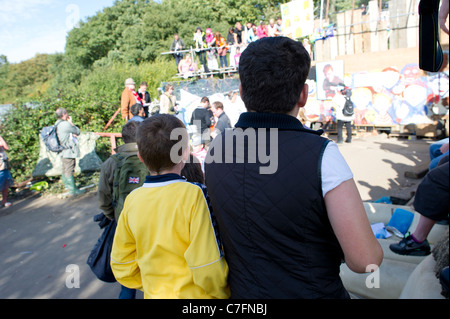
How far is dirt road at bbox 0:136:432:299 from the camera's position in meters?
3.85

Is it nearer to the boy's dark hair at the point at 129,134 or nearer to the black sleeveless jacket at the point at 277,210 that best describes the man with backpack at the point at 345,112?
the boy's dark hair at the point at 129,134

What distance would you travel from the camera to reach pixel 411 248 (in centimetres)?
294

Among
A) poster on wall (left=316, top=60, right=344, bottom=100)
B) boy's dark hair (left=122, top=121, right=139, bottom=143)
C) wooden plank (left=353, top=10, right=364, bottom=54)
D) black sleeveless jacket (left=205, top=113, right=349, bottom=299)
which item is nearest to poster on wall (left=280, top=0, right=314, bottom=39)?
poster on wall (left=316, top=60, right=344, bottom=100)

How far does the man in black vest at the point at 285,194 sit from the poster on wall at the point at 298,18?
49.6 feet

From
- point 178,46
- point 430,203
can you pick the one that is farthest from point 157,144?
point 178,46

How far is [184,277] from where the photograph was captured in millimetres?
1596

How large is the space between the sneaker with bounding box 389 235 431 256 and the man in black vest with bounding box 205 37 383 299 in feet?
6.67

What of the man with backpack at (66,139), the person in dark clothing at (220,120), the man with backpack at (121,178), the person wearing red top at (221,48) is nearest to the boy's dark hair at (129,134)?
the man with backpack at (121,178)

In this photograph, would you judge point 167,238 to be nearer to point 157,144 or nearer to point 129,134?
point 157,144

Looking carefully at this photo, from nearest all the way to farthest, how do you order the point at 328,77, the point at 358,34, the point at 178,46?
the point at 358,34
the point at 328,77
the point at 178,46

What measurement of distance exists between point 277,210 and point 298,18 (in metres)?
15.9

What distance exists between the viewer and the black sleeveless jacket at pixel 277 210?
3.93 ft

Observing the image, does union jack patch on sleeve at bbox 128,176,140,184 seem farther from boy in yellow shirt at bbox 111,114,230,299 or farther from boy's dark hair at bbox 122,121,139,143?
boy in yellow shirt at bbox 111,114,230,299
